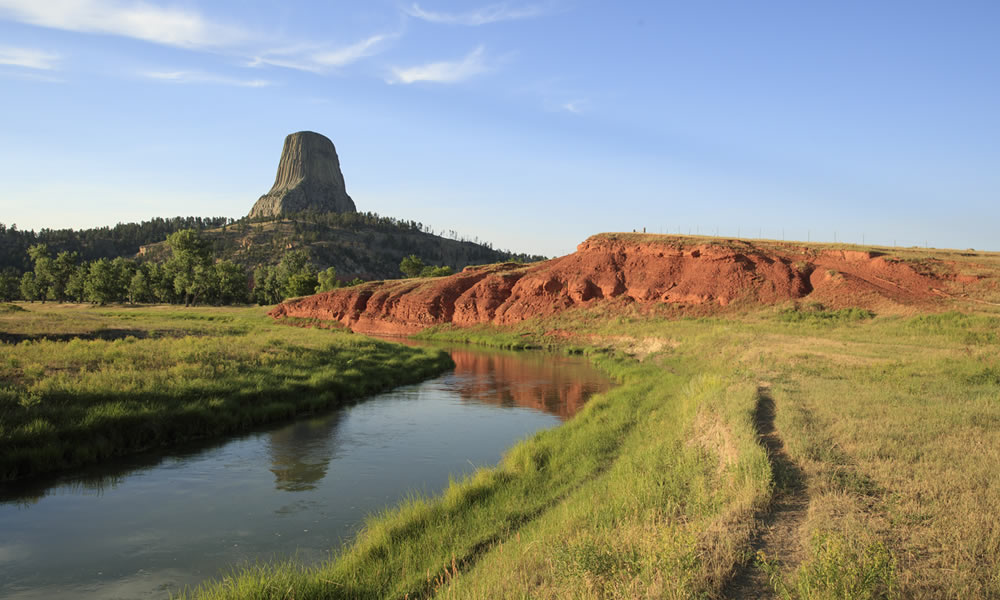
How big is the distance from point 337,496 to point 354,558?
178 inches

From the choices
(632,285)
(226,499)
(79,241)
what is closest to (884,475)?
(226,499)

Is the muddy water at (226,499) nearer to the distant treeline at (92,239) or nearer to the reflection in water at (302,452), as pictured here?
the reflection in water at (302,452)

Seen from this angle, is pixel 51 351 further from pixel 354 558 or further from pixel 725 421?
pixel 725 421

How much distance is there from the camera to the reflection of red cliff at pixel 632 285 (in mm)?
51625

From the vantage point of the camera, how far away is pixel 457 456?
1670 centimetres

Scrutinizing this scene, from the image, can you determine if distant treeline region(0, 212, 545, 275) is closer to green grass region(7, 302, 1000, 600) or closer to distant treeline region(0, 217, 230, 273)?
distant treeline region(0, 217, 230, 273)

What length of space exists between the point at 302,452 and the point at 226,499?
12.9ft

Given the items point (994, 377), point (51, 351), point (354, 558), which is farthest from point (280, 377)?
point (994, 377)

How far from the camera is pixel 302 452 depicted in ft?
54.4

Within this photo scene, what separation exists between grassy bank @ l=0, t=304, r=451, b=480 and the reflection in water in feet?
5.02

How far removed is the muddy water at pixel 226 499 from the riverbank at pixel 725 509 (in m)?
1.49

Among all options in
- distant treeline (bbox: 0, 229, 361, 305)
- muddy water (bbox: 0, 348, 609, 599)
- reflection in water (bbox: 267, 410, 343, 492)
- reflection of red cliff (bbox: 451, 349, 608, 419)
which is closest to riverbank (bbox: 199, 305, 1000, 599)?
muddy water (bbox: 0, 348, 609, 599)

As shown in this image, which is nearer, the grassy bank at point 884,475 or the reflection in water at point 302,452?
the grassy bank at point 884,475

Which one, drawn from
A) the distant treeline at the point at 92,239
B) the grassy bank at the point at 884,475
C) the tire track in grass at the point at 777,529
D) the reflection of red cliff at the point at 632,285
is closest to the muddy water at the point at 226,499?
the tire track in grass at the point at 777,529
